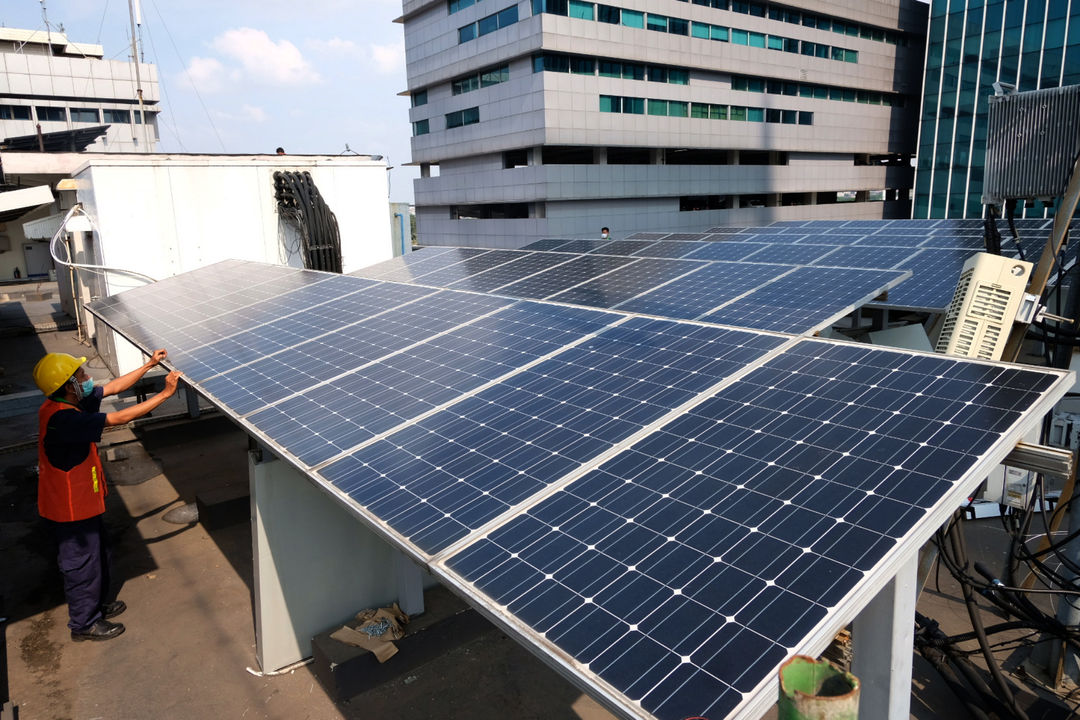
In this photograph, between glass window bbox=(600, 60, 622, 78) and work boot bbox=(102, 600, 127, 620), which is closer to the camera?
work boot bbox=(102, 600, 127, 620)

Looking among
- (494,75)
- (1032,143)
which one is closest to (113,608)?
(1032,143)

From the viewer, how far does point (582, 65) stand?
4456 centimetres

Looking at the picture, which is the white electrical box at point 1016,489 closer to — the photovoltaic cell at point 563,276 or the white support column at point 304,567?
the photovoltaic cell at point 563,276

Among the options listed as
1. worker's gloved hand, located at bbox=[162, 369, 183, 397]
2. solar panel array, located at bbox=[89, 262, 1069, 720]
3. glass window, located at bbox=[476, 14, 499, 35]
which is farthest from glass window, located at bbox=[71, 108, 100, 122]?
solar panel array, located at bbox=[89, 262, 1069, 720]

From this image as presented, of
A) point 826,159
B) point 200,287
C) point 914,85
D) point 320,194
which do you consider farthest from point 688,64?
point 200,287

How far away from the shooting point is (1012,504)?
791 cm

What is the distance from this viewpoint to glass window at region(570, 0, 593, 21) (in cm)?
4303

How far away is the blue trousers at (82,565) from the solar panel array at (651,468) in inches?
92.8

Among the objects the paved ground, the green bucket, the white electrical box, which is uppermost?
the green bucket

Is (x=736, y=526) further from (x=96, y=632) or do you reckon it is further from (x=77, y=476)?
(x=96, y=632)

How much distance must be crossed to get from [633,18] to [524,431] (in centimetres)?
4686

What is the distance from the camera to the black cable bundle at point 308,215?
20969 mm

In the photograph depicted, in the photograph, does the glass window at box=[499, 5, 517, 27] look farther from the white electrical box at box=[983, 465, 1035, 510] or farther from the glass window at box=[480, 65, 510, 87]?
the white electrical box at box=[983, 465, 1035, 510]

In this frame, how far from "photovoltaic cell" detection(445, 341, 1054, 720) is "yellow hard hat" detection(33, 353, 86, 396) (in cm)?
666
